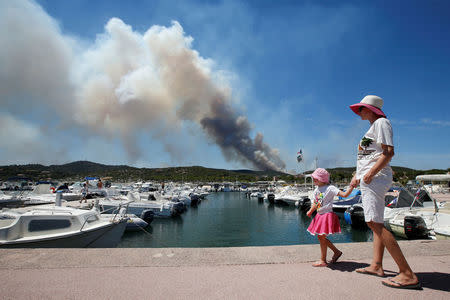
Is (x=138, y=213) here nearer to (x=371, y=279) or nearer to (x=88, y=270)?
(x=88, y=270)

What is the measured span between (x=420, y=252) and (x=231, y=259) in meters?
3.56

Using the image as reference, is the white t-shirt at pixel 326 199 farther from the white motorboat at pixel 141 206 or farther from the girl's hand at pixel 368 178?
the white motorboat at pixel 141 206

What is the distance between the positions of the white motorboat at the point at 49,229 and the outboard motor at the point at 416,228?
14.9 m

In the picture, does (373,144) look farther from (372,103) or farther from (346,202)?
(346,202)

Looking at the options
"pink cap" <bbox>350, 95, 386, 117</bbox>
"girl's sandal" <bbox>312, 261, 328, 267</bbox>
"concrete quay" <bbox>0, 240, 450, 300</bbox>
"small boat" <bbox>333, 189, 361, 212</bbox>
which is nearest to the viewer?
"concrete quay" <bbox>0, 240, 450, 300</bbox>

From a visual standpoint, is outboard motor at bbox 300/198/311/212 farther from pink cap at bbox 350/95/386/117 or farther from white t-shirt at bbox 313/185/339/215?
pink cap at bbox 350/95/386/117

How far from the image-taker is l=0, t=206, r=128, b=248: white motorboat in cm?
978

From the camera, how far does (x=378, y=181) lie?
11.3 ft

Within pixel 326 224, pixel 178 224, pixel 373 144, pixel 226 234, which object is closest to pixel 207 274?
pixel 326 224

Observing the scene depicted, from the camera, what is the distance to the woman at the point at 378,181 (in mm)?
3201

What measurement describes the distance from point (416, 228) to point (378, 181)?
41.0ft

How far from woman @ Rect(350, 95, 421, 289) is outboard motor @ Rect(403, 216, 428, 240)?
1193 centimetres

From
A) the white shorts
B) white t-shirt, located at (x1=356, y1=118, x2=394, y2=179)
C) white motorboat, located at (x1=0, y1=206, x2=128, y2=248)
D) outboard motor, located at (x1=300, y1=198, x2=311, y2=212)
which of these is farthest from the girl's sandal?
outboard motor, located at (x1=300, y1=198, x2=311, y2=212)

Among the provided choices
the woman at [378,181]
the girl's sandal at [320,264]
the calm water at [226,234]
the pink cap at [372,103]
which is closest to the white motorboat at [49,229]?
the calm water at [226,234]
